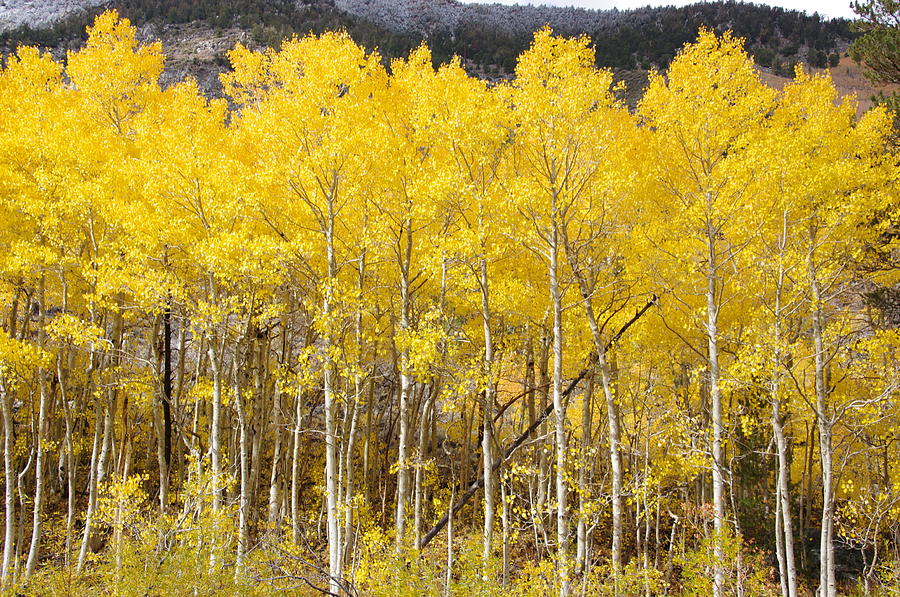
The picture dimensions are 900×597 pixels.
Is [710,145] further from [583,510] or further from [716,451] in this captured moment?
[583,510]

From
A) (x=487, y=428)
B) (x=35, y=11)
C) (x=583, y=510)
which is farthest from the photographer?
(x=35, y=11)

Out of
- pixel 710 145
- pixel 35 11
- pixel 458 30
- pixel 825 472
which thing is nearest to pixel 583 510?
pixel 825 472

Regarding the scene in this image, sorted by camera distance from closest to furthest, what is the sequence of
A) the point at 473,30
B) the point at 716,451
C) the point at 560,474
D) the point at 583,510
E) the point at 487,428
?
the point at 560,474 < the point at 583,510 < the point at 487,428 < the point at 716,451 < the point at 473,30

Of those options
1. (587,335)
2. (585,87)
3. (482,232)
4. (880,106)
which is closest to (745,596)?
(587,335)

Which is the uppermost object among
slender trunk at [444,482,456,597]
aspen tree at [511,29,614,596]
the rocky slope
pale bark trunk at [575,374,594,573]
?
the rocky slope

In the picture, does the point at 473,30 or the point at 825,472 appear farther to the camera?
the point at 473,30

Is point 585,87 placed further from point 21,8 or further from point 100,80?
point 21,8

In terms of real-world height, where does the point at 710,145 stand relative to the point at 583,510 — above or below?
above

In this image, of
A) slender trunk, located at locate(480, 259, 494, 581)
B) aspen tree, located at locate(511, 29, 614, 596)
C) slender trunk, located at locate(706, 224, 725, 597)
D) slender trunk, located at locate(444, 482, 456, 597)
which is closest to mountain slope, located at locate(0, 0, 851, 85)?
aspen tree, located at locate(511, 29, 614, 596)

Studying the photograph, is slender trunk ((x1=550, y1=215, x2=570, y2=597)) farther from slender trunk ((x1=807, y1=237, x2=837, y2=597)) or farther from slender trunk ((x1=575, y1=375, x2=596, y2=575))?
slender trunk ((x1=807, y1=237, x2=837, y2=597))

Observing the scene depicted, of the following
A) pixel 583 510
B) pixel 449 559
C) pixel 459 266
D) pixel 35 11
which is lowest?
pixel 449 559

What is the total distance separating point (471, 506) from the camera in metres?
17.8

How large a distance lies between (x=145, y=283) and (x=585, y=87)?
7722 millimetres

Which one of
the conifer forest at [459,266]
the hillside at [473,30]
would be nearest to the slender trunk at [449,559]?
the conifer forest at [459,266]
